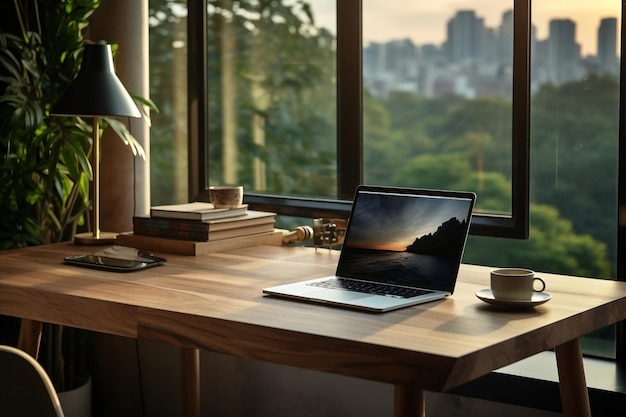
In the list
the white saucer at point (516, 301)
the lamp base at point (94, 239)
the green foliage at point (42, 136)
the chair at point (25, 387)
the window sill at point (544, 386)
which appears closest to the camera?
the chair at point (25, 387)

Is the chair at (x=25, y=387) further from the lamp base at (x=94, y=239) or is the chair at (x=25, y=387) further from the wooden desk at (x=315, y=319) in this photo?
the lamp base at (x=94, y=239)

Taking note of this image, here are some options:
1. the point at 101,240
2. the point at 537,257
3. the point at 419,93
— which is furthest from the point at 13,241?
the point at 419,93

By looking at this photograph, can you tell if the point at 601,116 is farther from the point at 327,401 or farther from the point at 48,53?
the point at 48,53

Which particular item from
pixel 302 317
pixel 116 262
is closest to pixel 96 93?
pixel 116 262

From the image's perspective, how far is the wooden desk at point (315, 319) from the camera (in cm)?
162

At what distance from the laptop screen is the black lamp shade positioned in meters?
0.82

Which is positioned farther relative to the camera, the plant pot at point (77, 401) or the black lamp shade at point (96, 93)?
the plant pot at point (77, 401)

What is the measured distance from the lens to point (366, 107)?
137 inches

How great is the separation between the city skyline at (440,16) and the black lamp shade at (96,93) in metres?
0.72

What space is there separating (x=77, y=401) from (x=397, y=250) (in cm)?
142

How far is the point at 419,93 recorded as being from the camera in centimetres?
520

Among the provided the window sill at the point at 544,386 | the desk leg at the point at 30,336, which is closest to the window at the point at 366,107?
the window sill at the point at 544,386

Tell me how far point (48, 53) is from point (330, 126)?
94 cm

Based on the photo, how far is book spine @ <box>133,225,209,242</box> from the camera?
104 inches
